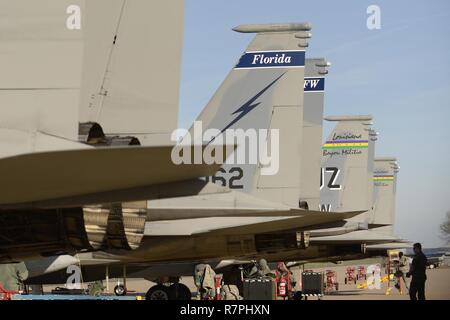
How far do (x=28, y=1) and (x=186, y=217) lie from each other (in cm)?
706

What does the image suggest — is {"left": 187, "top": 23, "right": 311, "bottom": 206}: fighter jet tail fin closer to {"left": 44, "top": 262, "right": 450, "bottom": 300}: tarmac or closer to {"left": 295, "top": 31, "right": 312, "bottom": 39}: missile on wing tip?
{"left": 295, "top": 31, "right": 312, "bottom": 39}: missile on wing tip

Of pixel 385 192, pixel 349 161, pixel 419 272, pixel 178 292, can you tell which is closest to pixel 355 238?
pixel 349 161

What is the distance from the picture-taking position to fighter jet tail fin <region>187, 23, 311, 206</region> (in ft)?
57.7

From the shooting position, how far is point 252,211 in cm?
1475

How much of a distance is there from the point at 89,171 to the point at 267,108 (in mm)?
11315

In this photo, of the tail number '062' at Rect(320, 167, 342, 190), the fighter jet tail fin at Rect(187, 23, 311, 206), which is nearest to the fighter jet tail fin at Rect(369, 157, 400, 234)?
the tail number '062' at Rect(320, 167, 342, 190)

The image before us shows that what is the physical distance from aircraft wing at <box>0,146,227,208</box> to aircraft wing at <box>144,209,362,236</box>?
24.1ft

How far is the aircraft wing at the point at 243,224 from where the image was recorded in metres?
15.3

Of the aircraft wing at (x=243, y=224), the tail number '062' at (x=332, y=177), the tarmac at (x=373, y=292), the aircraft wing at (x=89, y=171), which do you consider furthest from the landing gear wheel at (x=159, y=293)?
the aircraft wing at (x=89, y=171)

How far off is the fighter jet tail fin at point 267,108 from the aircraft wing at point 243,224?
3.37 feet

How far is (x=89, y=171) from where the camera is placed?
688 cm

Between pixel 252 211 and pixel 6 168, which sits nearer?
pixel 6 168
